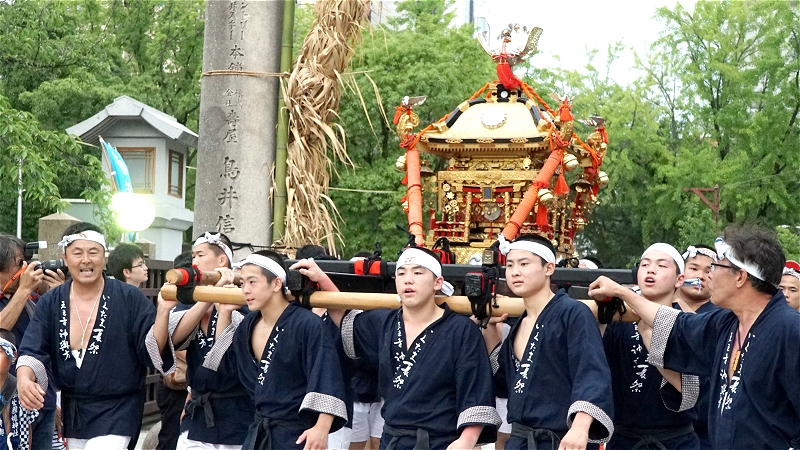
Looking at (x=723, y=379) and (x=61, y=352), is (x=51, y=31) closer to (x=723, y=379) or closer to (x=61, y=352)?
(x=61, y=352)

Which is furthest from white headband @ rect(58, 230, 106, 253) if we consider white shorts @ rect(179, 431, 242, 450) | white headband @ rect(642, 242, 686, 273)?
white headband @ rect(642, 242, 686, 273)

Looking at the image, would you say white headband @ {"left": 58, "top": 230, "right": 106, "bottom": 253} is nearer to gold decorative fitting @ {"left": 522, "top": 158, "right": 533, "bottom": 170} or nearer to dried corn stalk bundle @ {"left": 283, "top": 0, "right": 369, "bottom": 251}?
dried corn stalk bundle @ {"left": 283, "top": 0, "right": 369, "bottom": 251}

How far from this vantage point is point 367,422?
6215mm

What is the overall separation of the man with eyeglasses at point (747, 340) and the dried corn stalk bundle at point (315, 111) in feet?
15.1

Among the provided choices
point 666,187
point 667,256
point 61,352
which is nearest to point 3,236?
point 61,352

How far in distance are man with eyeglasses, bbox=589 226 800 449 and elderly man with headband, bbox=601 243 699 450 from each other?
0.40 meters

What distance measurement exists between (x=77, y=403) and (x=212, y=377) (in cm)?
71

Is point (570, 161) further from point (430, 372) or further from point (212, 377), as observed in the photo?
point (430, 372)

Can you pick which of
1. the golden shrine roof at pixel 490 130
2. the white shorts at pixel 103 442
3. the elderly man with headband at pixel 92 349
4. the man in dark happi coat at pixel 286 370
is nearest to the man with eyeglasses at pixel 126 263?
the elderly man with headband at pixel 92 349

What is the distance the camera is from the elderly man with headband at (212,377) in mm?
4965

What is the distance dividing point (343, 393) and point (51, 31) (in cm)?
1068

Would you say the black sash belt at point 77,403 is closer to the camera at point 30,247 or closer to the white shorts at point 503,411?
the camera at point 30,247

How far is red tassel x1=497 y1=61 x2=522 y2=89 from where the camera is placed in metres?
8.67

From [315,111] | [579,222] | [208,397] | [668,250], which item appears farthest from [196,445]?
[579,222]
